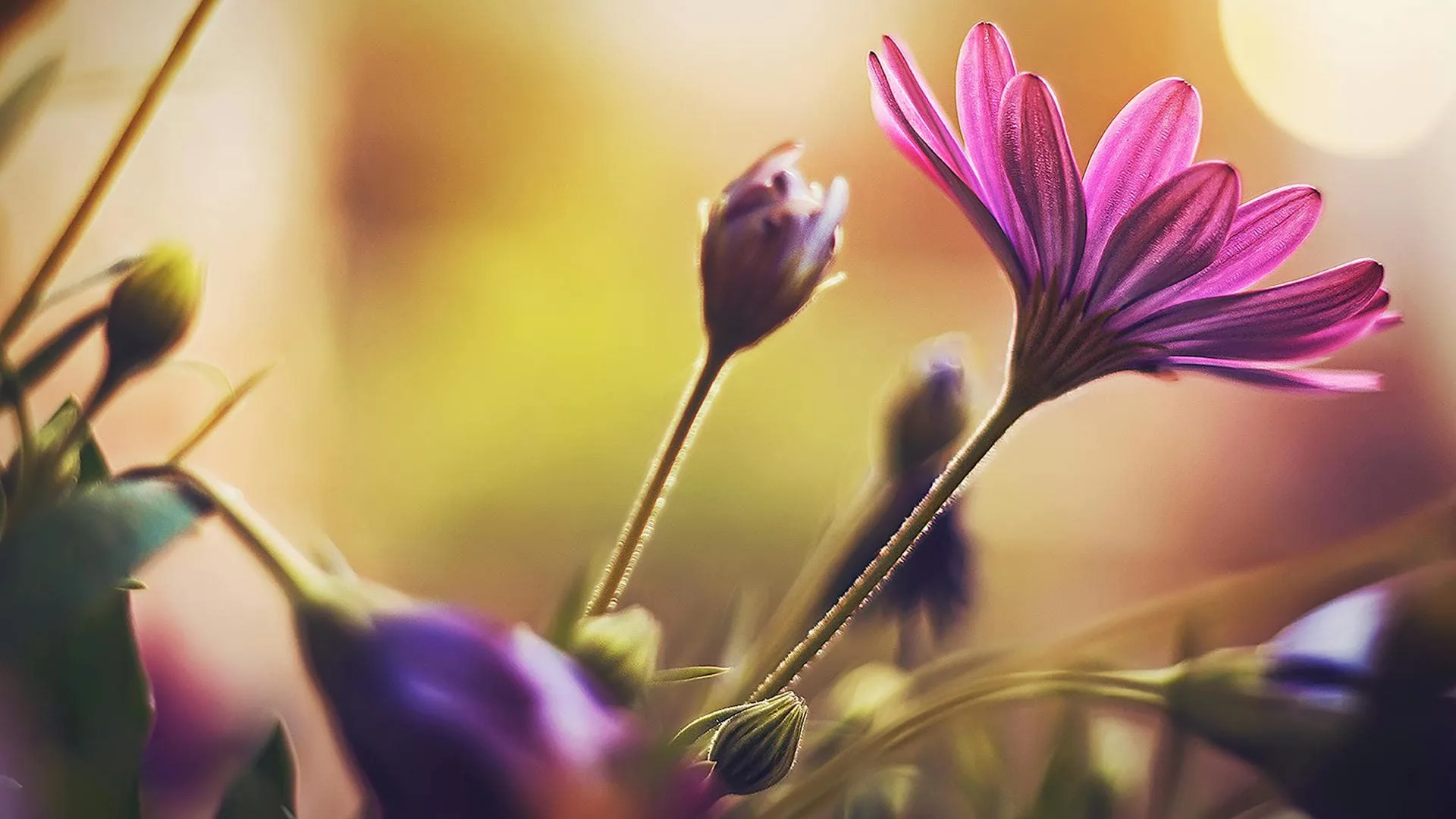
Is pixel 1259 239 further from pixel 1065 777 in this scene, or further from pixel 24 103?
pixel 24 103

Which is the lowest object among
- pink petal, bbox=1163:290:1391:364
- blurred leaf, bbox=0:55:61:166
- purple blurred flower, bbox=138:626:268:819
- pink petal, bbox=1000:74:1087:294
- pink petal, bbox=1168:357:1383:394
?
purple blurred flower, bbox=138:626:268:819

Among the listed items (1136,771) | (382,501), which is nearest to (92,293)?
(382,501)

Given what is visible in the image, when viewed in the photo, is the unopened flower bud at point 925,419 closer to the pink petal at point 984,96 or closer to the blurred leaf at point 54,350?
the pink petal at point 984,96

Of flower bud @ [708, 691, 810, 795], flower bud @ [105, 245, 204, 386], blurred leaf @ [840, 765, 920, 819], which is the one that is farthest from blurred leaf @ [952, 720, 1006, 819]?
flower bud @ [105, 245, 204, 386]

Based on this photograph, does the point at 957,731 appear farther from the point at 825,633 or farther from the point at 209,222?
the point at 209,222

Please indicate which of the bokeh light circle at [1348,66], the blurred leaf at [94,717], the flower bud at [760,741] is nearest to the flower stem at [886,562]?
the flower bud at [760,741]

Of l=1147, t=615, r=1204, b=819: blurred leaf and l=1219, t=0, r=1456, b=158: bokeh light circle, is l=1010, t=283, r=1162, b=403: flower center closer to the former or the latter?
l=1147, t=615, r=1204, b=819: blurred leaf

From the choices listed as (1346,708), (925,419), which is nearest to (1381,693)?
(1346,708)
